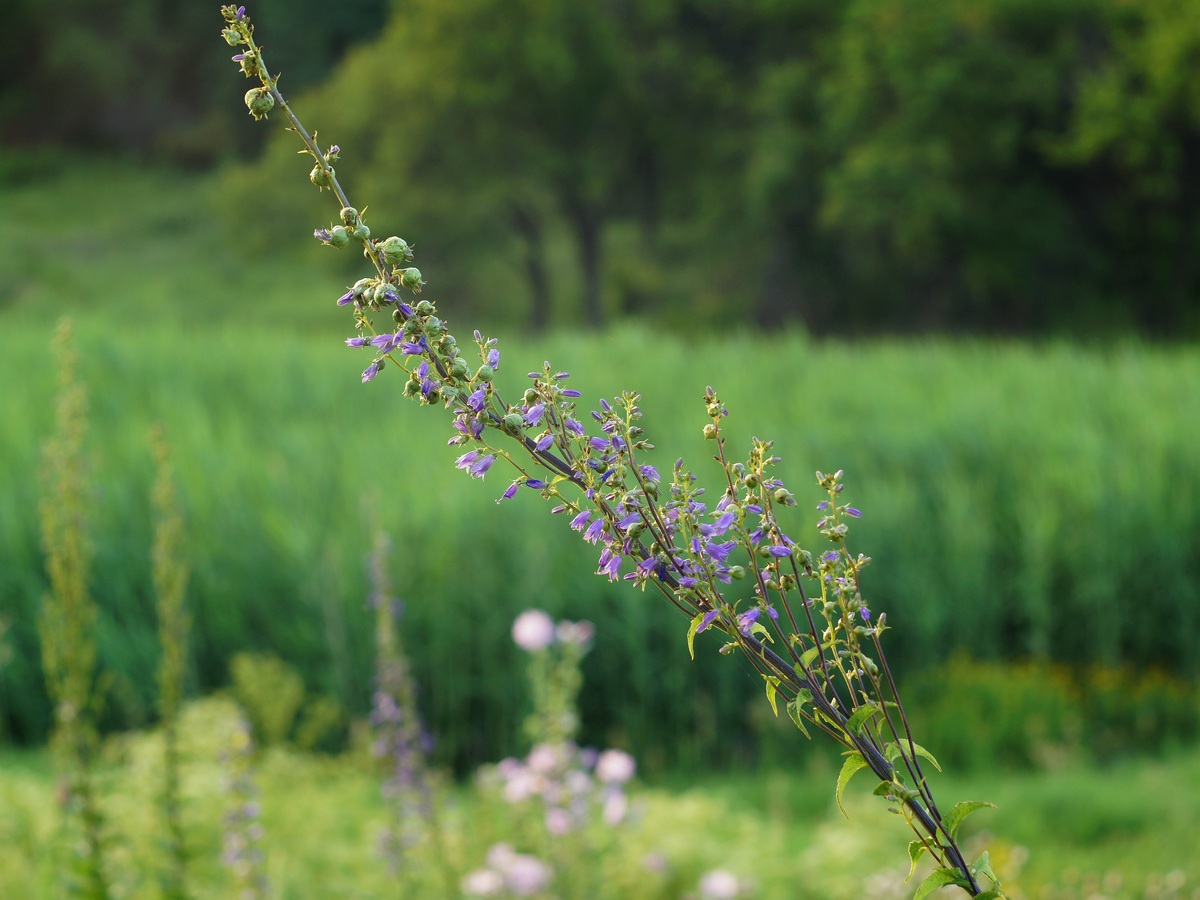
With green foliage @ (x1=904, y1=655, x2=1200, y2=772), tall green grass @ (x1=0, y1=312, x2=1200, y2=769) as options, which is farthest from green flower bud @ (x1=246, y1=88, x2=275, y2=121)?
green foliage @ (x1=904, y1=655, x2=1200, y2=772)

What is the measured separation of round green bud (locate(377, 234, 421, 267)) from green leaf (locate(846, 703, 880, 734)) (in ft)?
1.58

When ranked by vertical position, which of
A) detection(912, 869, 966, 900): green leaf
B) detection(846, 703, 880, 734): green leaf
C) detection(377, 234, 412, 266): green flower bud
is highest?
detection(377, 234, 412, 266): green flower bud

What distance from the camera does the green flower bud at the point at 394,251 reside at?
941 millimetres

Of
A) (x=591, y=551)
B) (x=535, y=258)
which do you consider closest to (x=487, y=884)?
(x=591, y=551)

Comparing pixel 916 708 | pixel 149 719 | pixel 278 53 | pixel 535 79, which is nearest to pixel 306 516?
pixel 149 719

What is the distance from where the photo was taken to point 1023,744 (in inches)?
261

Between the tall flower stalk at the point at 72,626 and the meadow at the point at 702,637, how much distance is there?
214 centimetres

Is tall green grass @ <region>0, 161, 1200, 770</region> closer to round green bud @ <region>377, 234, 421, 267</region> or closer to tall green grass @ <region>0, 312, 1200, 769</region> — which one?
tall green grass @ <region>0, 312, 1200, 769</region>

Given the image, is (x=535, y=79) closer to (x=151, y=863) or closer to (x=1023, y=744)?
(x=1023, y=744)

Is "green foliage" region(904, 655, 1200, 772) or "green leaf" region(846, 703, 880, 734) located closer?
"green leaf" region(846, 703, 880, 734)

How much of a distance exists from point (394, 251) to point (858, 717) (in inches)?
20.3

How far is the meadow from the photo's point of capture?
206 inches

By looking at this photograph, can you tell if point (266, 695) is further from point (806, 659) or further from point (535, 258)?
point (535, 258)

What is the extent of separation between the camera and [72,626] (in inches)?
91.7
